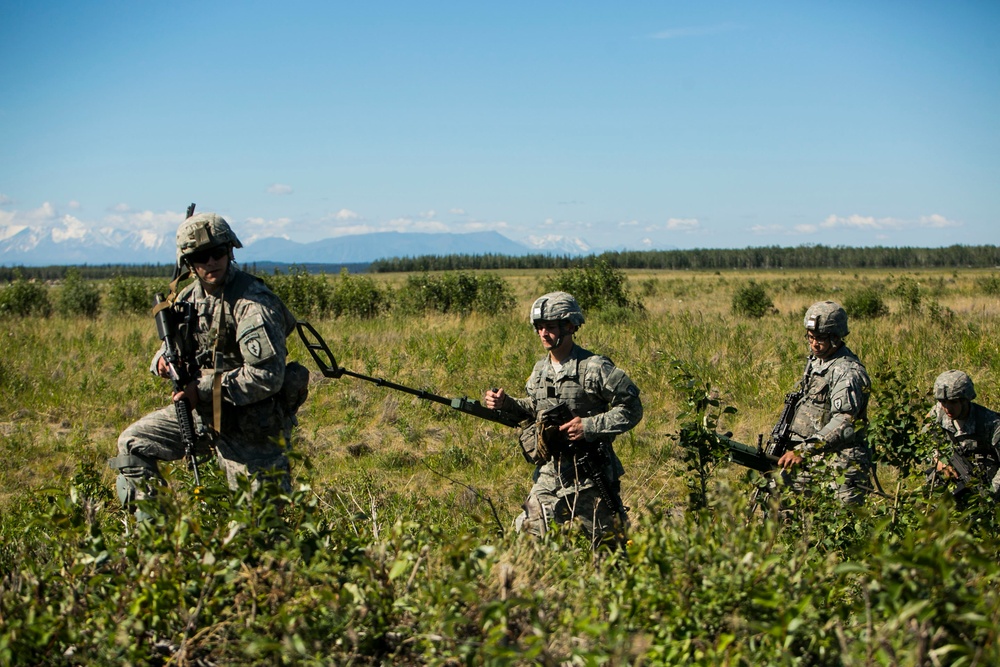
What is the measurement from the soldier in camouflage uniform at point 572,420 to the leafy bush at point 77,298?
18.9m

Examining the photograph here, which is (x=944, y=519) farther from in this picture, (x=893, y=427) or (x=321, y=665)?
(x=893, y=427)

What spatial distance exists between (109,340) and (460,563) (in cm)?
1267

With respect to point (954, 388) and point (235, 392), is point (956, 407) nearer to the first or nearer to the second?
point (954, 388)

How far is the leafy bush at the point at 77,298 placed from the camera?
20.7 meters

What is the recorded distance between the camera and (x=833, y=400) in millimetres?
4914

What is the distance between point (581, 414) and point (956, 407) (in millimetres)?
2525

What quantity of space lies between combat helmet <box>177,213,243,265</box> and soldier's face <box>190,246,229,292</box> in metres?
0.04

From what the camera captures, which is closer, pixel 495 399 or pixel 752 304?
pixel 495 399

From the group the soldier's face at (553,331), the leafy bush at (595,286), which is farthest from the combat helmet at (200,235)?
the leafy bush at (595,286)

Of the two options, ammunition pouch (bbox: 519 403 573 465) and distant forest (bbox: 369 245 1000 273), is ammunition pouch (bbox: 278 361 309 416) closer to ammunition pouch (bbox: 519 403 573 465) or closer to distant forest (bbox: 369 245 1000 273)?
ammunition pouch (bbox: 519 403 573 465)

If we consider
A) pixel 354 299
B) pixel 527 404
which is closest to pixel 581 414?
pixel 527 404

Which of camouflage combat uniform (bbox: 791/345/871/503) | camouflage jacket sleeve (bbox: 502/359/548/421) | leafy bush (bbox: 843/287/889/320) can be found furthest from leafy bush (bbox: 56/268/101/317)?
camouflage combat uniform (bbox: 791/345/871/503)

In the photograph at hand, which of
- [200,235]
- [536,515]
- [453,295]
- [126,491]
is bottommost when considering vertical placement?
[536,515]

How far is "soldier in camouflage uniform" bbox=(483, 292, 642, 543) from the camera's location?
4332mm
